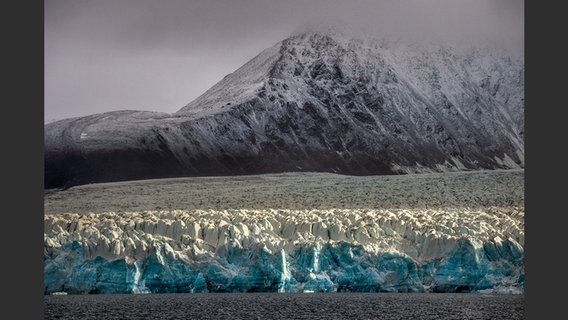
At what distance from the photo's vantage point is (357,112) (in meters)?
116

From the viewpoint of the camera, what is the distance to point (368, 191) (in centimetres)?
6969

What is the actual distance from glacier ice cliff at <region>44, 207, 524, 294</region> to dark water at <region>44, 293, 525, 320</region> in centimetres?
68

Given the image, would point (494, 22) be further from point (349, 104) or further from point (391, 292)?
point (391, 292)

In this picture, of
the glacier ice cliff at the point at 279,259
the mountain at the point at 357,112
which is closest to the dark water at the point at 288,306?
the glacier ice cliff at the point at 279,259

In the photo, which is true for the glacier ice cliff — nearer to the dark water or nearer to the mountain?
the dark water

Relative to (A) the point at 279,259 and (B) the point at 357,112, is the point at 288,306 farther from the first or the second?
(B) the point at 357,112

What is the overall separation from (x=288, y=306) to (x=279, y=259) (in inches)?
146

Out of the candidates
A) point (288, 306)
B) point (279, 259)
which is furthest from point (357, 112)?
point (288, 306)

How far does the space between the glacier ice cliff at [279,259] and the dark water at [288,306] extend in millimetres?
678

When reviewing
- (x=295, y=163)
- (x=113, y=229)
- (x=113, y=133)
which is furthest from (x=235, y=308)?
(x=295, y=163)

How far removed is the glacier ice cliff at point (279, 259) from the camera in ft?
161

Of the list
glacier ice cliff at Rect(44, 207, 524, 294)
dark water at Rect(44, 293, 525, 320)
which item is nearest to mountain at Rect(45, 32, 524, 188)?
glacier ice cliff at Rect(44, 207, 524, 294)

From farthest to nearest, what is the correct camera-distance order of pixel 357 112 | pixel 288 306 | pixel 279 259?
1. pixel 357 112
2. pixel 279 259
3. pixel 288 306

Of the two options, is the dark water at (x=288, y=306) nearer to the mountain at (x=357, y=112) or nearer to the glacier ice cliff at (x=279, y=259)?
the glacier ice cliff at (x=279, y=259)
